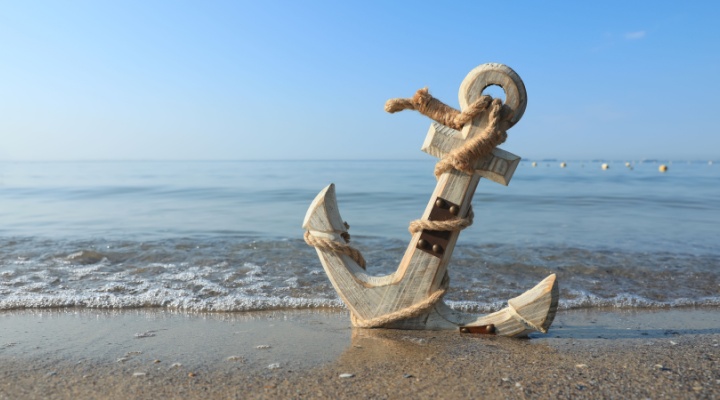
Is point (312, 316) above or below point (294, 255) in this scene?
below

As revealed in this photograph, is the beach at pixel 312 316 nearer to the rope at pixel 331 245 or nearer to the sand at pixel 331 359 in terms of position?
the sand at pixel 331 359

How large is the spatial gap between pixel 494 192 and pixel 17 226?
545 inches

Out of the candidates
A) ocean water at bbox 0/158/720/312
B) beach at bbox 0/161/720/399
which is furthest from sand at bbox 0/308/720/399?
ocean water at bbox 0/158/720/312

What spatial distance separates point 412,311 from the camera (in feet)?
11.2

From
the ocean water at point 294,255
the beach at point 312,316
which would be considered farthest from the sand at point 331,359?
the ocean water at point 294,255

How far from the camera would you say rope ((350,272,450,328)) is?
3369mm

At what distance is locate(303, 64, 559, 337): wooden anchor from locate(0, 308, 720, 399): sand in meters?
0.11

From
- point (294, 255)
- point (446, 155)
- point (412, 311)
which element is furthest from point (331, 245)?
point (294, 255)

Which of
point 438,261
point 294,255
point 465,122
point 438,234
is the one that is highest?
point 465,122

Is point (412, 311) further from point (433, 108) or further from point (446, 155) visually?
point (433, 108)

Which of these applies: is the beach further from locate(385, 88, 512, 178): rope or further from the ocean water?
locate(385, 88, 512, 178): rope

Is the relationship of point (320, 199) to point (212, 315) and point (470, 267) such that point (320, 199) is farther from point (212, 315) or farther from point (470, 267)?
point (470, 267)

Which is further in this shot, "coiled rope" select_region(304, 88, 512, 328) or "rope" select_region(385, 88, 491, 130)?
"rope" select_region(385, 88, 491, 130)

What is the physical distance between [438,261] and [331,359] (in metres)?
0.83
